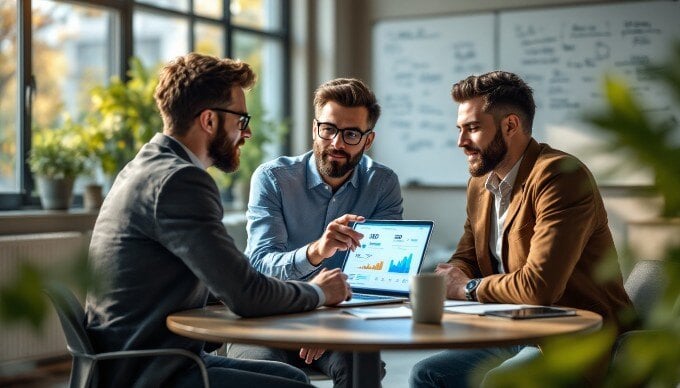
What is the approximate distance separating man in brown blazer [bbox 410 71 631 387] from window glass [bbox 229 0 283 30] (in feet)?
13.3

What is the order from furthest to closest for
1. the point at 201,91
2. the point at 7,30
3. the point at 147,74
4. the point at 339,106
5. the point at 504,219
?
1. the point at 147,74
2. the point at 7,30
3. the point at 339,106
4. the point at 504,219
5. the point at 201,91

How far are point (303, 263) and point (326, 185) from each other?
1.60 feet

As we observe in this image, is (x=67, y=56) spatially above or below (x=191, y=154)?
above

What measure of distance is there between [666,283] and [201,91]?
Answer: 189 cm

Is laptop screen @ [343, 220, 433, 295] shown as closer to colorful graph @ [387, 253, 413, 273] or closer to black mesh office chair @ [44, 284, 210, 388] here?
colorful graph @ [387, 253, 413, 273]

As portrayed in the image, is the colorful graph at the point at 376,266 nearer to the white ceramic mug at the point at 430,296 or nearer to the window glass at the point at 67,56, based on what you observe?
the white ceramic mug at the point at 430,296

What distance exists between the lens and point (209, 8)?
6.10 meters

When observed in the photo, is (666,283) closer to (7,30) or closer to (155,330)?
(155,330)

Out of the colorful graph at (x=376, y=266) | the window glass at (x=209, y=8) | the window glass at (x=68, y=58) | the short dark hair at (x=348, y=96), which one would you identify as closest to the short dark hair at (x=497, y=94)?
the short dark hair at (x=348, y=96)

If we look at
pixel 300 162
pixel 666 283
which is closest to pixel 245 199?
pixel 300 162

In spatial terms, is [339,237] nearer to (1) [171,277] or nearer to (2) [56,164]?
(1) [171,277]

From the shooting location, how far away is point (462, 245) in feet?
8.45

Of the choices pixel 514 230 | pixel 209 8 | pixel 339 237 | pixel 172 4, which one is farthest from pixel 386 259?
pixel 209 8

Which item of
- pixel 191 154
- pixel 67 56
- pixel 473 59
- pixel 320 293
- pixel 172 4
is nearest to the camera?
pixel 320 293
